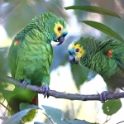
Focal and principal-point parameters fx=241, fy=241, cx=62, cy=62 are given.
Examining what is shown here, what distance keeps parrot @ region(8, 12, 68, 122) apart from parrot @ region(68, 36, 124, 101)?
0.22ft

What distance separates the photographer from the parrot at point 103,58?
0.72 m

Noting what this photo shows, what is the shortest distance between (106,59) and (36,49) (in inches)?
8.7

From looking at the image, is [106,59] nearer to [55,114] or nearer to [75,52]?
[75,52]

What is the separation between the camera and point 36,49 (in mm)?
708

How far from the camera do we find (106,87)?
0.76 m

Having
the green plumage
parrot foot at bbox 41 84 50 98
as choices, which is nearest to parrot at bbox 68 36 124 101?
the green plumage

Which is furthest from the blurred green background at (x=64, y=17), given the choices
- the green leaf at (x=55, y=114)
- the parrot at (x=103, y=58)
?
the green leaf at (x=55, y=114)

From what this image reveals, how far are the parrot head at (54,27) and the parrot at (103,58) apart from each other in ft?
0.17

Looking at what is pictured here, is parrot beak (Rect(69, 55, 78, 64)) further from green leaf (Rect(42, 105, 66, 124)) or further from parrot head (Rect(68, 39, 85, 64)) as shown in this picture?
green leaf (Rect(42, 105, 66, 124))

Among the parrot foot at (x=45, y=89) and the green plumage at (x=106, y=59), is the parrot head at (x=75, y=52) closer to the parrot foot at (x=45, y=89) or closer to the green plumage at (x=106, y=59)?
the green plumage at (x=106, y=59)

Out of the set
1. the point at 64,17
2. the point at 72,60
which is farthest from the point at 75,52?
the point at 64,17

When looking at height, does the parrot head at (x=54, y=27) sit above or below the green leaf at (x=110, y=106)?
above

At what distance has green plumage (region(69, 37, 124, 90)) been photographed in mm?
727

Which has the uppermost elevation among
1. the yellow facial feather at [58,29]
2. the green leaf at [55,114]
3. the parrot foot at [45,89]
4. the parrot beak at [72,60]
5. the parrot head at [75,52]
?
the yellow facial feather at [58,29]
